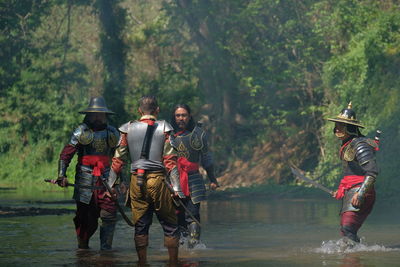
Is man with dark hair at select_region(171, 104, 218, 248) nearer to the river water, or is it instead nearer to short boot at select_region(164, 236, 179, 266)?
the river water

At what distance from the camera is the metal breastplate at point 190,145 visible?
13.9 meters

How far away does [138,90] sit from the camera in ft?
110

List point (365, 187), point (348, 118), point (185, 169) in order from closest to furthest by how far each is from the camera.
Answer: point (365, 187)
point (348, 118)
point (185, 169)

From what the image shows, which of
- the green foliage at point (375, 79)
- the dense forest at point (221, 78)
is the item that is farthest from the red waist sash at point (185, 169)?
the dense forest at point (221, 78)

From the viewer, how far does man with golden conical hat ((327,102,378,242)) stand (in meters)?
12.3

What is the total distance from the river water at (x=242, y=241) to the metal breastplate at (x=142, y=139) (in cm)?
121

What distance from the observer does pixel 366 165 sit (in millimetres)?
12336

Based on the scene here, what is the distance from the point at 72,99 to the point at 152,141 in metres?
32.7

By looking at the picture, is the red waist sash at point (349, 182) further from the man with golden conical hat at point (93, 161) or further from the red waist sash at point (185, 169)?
the man with golden conical hat at point (93, 161)

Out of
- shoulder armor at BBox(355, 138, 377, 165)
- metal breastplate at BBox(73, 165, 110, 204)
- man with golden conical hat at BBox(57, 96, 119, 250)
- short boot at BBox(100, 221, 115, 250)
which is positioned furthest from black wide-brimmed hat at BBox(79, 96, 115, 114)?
shoulder armor at BBox(355, 138, 377, 165)

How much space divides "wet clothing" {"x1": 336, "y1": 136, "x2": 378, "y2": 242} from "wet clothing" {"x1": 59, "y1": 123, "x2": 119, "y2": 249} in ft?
9.61

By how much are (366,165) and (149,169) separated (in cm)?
272

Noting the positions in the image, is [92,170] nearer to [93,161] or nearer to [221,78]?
[93,161]

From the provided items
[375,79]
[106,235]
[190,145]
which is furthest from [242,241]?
[375,79]
